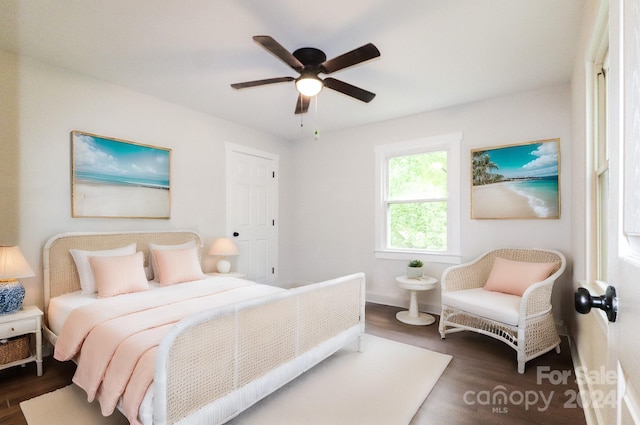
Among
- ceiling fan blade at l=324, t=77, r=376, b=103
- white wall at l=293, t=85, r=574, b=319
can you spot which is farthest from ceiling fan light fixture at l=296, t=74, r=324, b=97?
white wall at l=293, t=85, r=574, b=319

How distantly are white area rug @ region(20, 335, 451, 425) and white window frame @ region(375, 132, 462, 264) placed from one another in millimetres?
1473

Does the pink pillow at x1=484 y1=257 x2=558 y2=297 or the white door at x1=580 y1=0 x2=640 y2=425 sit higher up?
the white door at x1=580 y1=0 x2=640 y2=425

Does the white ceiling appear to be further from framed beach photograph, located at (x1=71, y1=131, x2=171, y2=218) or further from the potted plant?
the potted plant

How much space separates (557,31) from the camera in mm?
2297

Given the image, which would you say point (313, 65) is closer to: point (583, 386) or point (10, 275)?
point (10, 275)

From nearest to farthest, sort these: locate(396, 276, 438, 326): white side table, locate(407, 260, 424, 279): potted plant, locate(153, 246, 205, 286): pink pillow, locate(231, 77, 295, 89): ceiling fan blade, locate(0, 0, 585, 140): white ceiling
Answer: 1. locate(0, 0, 585, 140): white ceiling
2. locate(231, 77, 295, 89): ceiling fan blade
3. locate(153, 246, 205, 286): pink pillow
4. locate(396, 276, 438, 326): white side table
5. locate(407, 260, 424, 279): potted plant

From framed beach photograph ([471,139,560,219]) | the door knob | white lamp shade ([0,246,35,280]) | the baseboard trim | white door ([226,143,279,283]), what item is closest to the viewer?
the door knob

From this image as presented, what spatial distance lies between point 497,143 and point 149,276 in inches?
162

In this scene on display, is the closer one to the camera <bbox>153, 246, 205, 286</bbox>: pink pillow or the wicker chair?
the wicker chair

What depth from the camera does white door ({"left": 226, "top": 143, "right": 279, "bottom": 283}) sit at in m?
4.41

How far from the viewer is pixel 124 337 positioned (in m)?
1.79

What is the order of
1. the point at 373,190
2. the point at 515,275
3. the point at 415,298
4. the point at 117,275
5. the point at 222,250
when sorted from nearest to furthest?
the point at 117,275 → the point at 515,275 → the point at 415,298 → the point at 222,250 → the point at 373,190

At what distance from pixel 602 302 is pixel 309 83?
216 centimetres

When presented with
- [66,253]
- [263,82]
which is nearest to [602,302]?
[263,82]
